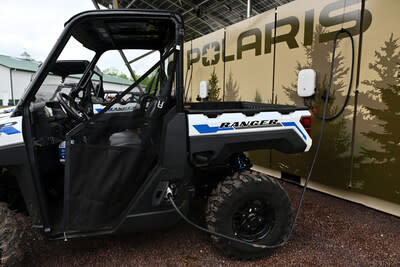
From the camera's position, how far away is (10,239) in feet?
5.46

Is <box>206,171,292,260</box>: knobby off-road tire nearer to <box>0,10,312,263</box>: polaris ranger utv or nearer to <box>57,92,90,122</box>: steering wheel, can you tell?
<box>0,10,312,263</box>: polaris ranger utv

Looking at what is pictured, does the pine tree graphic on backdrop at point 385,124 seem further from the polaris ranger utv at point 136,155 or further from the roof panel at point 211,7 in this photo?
the roof panel at point 211,7

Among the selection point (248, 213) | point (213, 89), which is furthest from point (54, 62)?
point (213, 89)

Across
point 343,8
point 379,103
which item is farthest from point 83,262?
point 343,8

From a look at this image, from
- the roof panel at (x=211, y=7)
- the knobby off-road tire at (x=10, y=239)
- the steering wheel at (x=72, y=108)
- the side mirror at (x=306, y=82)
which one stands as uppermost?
the roof panel at (x=211, y=7)

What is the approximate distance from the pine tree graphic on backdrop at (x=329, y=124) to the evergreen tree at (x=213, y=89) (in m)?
2.12

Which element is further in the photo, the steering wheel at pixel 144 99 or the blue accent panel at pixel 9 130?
the steering wheel at pixel 144 99

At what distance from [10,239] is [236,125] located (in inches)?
71.7

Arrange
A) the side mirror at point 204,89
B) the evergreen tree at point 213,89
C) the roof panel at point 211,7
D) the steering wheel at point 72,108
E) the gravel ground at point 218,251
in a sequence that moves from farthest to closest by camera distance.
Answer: the roof panel at point 211,7
the side mirror at point 204,89
the evergreen tree at point 213,89
the gravel ground at point 218,251
the steering wheel at point 72,108

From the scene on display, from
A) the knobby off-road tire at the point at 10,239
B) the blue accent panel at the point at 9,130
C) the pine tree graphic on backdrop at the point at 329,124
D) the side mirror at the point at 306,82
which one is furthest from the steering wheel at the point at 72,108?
the pine tree graphic on backdrop at the point at 329,124

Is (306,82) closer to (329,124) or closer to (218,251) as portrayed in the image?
(329,124)

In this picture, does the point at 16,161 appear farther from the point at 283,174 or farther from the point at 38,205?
the point at 283,174

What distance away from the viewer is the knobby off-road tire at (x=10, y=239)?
1.63 meters

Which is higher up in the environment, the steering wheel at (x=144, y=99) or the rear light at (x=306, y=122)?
the steering wheel at (x=144, y=99)
